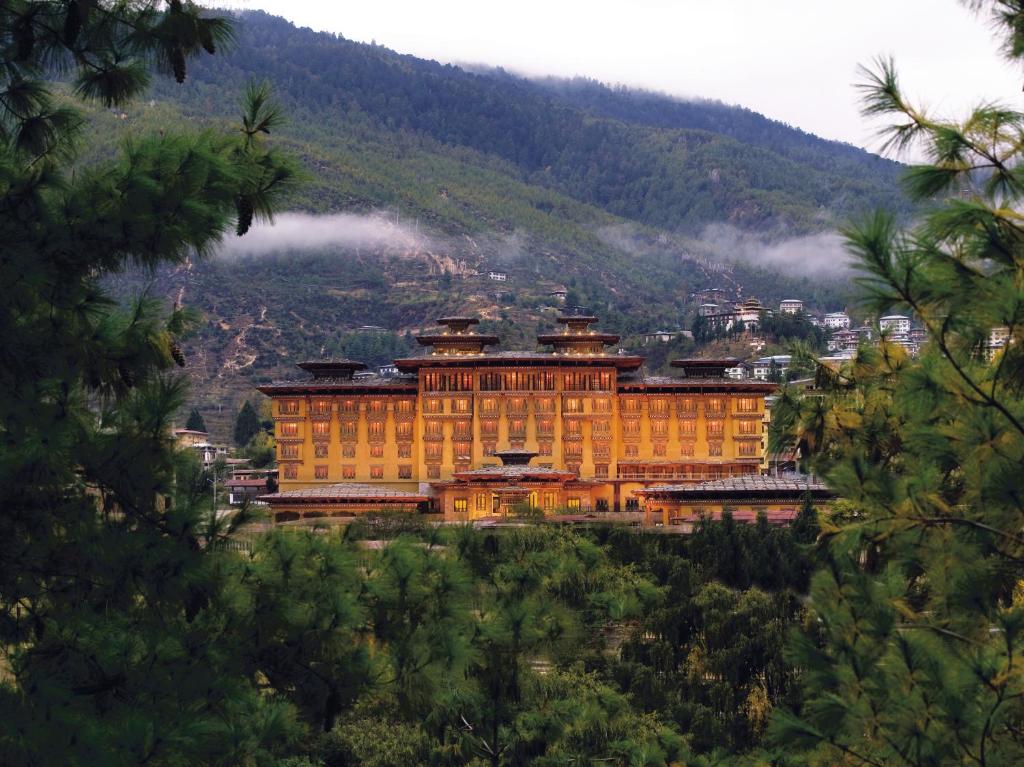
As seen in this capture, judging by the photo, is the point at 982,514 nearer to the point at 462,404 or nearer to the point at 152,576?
the point at 152,576

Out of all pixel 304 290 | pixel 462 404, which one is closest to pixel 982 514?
pixel 462 404

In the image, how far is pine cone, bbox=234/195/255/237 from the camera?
11797 mm

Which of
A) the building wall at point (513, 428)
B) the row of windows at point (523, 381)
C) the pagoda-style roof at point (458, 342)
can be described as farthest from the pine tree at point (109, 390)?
the pagoda-style roof at point (458, 342)

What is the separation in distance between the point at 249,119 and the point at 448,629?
487 cm

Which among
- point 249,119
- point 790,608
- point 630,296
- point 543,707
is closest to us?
point 249,119

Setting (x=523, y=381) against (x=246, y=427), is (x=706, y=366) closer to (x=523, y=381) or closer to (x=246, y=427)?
(x=523, y=381)

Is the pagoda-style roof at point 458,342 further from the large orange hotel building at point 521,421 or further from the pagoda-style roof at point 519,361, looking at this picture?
the pagoda-style roof at point 519,361

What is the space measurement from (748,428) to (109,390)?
6206 centimetres

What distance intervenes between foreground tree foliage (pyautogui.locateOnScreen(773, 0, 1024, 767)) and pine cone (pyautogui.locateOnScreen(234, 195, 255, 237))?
4818 mm

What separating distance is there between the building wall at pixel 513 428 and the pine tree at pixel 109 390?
58875mm

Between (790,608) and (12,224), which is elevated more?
(12,224)

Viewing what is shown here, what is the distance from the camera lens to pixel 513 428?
71500mm

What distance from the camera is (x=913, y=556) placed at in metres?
10.8

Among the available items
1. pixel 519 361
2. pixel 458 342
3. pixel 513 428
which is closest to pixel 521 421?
pixel 513 428
